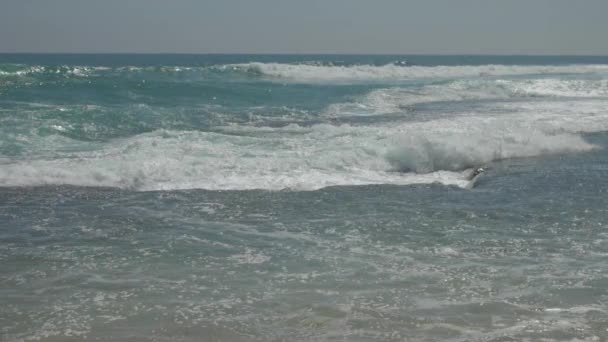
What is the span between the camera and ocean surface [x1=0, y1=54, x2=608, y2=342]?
5.80m

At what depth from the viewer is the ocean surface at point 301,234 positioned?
5.80 m

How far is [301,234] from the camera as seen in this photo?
27.4ft

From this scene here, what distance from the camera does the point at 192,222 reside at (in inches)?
349

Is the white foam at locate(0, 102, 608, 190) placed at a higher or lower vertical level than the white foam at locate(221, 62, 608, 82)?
lower

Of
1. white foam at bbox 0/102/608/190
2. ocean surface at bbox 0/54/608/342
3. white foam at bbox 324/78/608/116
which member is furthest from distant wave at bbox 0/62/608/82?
white foam at bbox 0/102/608/190


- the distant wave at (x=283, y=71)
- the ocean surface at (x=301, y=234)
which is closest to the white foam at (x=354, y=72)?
the distant wave at (x=283, y=71)

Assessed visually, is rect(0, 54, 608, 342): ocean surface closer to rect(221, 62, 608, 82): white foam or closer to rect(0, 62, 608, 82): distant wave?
rect(0, 62, 608, 82): distant wave

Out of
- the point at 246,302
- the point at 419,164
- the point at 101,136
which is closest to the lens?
the point at 246,302

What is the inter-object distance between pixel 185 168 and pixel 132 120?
28.8 feet

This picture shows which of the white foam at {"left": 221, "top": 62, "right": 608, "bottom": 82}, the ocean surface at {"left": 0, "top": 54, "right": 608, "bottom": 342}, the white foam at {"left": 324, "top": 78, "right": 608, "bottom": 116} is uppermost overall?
the white foam at {"left": 221, "top": 62, "right": 608, "bottom": 82}

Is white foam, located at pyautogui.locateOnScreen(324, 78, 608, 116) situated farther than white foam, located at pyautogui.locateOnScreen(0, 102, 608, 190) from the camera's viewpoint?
Yes

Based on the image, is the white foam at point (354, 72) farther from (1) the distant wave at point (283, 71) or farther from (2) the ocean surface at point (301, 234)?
(2) the ocean surface at point (301, 234)

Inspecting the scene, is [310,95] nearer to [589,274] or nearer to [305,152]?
[305,152]

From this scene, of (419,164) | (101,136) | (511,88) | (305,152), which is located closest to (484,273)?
(419,164)
